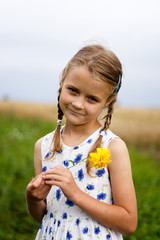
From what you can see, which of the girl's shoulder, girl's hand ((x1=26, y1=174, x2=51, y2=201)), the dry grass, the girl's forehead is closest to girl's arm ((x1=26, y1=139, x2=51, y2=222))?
girl's hand ((x1=26, y1=174, x2=51, y2=201))

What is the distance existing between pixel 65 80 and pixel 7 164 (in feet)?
12.9

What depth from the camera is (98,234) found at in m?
1.51

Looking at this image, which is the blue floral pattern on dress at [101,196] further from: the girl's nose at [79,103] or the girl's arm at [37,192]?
the girl's nose at [79,103]

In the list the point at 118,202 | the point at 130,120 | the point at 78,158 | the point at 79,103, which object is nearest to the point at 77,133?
the point at 78,158

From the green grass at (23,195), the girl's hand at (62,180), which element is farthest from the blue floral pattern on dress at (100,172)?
the green grass at (23,195)

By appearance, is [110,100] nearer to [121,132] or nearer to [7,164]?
[7,164]

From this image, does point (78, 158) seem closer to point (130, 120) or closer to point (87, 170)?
point (87, 170)

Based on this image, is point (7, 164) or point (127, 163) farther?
point (7, 164)

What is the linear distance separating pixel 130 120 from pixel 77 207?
9676 millimetres

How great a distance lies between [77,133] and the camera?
171cm

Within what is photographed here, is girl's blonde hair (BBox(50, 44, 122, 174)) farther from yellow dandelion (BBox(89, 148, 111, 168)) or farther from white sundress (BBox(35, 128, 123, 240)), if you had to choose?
yellow dandelion (BBox(89, 148, 111, 168))

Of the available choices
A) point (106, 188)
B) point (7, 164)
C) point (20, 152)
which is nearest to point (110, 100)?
point (106, 188)

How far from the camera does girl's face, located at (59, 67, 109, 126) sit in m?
1.49

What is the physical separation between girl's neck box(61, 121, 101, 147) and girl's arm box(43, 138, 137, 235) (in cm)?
20
